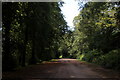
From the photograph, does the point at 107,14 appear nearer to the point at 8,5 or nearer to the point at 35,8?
the point at 35,8

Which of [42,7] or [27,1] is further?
[42,7]

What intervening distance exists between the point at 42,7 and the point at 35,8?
598 mm

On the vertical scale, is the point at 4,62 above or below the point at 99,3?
below

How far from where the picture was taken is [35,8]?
445 inches

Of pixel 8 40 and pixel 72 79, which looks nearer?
pixel 72 79

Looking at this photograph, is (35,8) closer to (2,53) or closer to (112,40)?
(2,53)

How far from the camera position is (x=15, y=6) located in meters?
9.70

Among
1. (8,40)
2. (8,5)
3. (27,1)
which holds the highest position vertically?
(27,1)

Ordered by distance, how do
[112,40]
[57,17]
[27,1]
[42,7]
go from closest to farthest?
[27,1] < [42,7] < [112,40] < [57,17]

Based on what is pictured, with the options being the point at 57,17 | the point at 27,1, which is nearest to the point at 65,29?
→ the point at 57,17

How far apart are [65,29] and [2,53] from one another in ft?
52.3

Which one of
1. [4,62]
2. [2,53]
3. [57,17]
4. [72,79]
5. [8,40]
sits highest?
[57,17]

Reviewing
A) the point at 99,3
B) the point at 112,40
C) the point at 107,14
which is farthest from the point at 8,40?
the point at 112,40

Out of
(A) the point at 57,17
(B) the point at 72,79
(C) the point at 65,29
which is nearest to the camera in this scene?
(B) the point at 72,79
